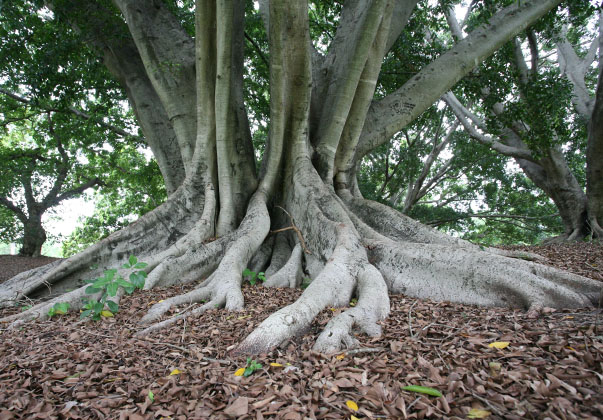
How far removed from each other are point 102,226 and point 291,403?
14.4 meters

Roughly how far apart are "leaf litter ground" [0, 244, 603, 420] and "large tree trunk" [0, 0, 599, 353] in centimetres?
22

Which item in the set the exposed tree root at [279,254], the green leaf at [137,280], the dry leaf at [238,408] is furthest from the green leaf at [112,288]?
the exposed tree root at [279,254]

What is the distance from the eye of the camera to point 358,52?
460 cm

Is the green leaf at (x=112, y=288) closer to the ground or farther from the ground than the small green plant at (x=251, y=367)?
farther from the ground

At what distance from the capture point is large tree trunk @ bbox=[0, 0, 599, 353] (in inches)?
106

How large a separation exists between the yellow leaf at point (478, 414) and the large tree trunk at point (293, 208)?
0.81m

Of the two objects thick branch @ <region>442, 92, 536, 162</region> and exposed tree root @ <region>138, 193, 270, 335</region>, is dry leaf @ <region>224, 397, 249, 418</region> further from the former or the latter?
thick branch @ <region>442, 92, 536, 162</region>

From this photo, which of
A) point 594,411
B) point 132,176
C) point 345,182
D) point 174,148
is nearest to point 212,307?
point 594,411

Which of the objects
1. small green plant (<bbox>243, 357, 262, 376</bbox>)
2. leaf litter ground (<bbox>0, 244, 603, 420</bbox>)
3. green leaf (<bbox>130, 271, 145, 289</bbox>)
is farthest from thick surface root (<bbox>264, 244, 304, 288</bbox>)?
small green plant (<bbox>243, 357, 262, 376</bbox>)

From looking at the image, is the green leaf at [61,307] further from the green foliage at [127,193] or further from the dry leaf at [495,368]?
the green foliage at [127,193]

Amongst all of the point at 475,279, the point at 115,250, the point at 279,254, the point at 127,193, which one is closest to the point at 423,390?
the point at 475,279

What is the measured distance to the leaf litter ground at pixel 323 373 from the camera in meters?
1.43

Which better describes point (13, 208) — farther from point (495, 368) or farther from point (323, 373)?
point (495, 368)

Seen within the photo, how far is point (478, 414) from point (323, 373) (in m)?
0.70
